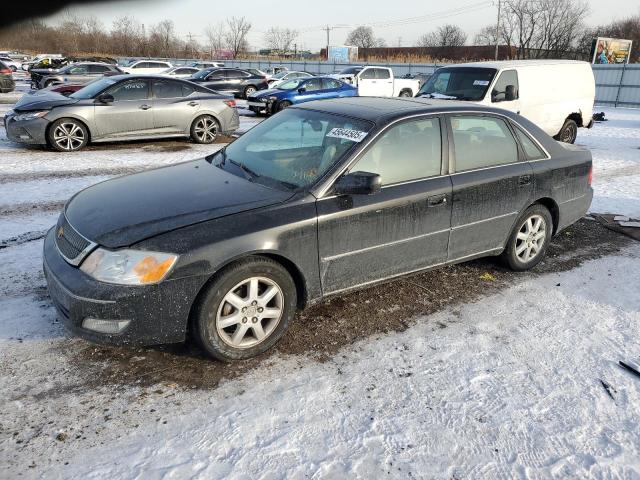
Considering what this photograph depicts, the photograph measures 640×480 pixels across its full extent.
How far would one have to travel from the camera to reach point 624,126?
17.3m

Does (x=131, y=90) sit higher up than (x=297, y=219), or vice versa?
(x=131, y=90)

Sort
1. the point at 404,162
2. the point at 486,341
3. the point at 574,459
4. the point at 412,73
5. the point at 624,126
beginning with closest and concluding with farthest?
1. the point at 574,459
2. the point at 486,341
3. the point at 404,162
4. the point at 624,126
5. the point at 412,73

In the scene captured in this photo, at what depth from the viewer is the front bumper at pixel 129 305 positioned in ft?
9.62

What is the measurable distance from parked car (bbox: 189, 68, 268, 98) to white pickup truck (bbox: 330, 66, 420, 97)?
4008 mm

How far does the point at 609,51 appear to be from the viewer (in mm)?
30938

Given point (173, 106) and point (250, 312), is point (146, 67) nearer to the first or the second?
point (173, 106)

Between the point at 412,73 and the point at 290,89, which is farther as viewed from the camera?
the point at 412,73

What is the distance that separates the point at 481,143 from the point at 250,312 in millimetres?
2457

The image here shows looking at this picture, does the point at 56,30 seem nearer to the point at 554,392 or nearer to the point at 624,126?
the point at 554,392

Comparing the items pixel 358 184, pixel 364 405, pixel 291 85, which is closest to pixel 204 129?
pixel 291 85

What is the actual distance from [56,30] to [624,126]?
18.8m

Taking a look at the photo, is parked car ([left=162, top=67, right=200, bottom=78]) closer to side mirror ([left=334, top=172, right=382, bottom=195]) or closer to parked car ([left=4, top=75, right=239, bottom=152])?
parked car ([left=4, top=75, right=239, bottom=152])

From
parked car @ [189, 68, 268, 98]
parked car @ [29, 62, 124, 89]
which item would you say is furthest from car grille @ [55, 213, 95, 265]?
parked car @ [29, 62, 124, 89]

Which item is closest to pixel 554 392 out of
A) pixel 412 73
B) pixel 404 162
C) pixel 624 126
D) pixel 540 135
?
pixel 404 162
